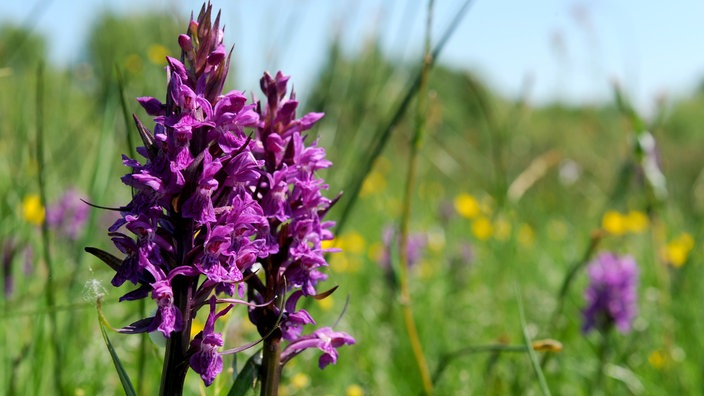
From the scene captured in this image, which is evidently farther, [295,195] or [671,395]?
[671,395]

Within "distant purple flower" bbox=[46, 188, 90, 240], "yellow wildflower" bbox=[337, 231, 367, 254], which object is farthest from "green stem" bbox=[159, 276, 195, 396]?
"yellow wildflower" bbox=[337, 231, 367, 254]

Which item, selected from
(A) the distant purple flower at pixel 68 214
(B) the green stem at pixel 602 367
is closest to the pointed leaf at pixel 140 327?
(B) the green stem at pixel 602 367

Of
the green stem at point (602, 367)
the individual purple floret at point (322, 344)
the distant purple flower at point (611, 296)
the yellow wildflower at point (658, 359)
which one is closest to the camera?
the individual purple floret at point (322, 344)

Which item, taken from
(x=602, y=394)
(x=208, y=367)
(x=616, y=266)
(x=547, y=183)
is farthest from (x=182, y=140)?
(x=547, y=183)

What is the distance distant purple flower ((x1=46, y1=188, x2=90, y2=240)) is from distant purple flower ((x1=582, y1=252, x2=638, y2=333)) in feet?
8.62

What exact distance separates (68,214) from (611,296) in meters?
2.81

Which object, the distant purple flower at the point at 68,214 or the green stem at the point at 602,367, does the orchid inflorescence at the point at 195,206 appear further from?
the distant purple flower at the point at 68,214

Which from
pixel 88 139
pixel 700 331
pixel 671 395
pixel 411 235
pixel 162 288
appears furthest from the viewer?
pixel 88 139

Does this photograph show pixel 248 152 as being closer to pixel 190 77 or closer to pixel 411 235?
pixel 190 77

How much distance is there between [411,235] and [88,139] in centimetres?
295

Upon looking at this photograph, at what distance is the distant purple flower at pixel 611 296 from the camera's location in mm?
2799

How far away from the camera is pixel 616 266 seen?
2.99 m

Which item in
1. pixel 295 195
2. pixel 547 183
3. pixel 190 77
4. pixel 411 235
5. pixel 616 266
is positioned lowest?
pixel 547 183

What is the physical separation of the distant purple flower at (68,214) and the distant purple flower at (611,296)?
2.63 metres
